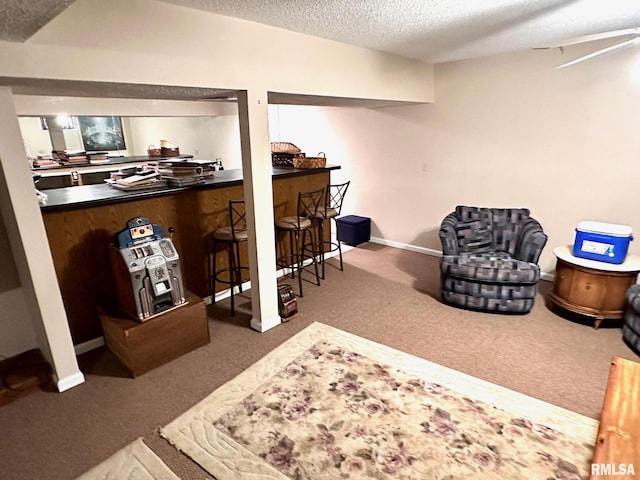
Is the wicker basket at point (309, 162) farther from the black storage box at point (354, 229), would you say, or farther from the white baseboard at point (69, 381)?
the white baseboard at point (69, 381)

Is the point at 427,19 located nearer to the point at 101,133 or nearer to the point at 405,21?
the point at 405,21

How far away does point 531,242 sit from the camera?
344 cm

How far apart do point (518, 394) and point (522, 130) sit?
9.48 ft

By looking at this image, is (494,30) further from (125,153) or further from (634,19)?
(125,153)

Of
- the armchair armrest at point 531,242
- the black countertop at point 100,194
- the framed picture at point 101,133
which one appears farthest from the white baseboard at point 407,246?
the framed picture at point 101,133

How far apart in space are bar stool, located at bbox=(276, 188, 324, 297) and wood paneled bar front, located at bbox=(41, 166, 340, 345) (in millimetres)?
618

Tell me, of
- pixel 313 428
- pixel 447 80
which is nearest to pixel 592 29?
pixel 447 80

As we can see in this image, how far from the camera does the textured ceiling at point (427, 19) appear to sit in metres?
2.17

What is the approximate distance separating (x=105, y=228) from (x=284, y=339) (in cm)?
168

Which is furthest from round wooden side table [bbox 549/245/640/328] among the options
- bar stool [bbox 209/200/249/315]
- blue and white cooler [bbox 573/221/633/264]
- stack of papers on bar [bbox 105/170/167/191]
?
stack of papers on bar [bbox 105/170/167/191]

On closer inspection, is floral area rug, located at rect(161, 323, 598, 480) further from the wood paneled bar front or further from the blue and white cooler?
the blue and white cooler

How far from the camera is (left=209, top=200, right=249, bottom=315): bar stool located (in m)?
3.37

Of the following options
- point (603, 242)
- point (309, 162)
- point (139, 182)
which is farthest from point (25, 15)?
point (603, 242)

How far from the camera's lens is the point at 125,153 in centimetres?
871
